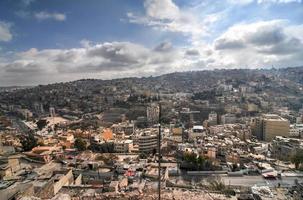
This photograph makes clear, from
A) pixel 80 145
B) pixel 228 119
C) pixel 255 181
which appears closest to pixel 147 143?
pixel 80 145

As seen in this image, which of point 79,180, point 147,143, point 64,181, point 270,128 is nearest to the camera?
point 64,181

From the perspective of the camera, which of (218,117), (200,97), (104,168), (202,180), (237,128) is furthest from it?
(200,97)

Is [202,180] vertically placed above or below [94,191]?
below

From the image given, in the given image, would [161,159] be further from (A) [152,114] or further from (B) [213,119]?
(A) [152,114]

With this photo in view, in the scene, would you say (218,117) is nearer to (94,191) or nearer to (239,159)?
(239,159)

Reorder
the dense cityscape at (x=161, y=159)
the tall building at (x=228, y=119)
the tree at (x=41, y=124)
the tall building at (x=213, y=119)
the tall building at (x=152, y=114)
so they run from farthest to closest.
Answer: the tall building at (x=152, y=114)
the tall building at (x=228, y=119)
the tall building at (x=213, y=119)
the tree at (x=41, y=124)
the dense cityscape at (x=161, y=159)

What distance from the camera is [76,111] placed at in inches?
1902

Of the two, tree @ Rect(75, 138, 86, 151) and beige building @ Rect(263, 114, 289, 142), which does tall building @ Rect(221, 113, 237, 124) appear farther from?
tree @ Rect(75, 138, 86, 151)

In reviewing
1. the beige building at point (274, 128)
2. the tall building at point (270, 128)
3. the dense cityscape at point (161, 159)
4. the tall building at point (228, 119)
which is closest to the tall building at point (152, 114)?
the dense cityscape at point (161, 159)

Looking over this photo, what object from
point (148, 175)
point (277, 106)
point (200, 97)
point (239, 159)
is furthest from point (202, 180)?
point (200, 97)

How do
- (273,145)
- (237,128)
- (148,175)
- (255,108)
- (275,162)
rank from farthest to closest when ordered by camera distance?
(255,108), (237,128), (273,145), (275,162), (148,175)

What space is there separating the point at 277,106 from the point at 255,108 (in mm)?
5796

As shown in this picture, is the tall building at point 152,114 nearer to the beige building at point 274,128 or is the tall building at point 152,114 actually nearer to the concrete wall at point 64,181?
the beige building at point 274,128

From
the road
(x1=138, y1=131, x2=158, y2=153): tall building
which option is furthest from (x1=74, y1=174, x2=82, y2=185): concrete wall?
(x1=138, y1=131, x2=158, y2=153): tall building
